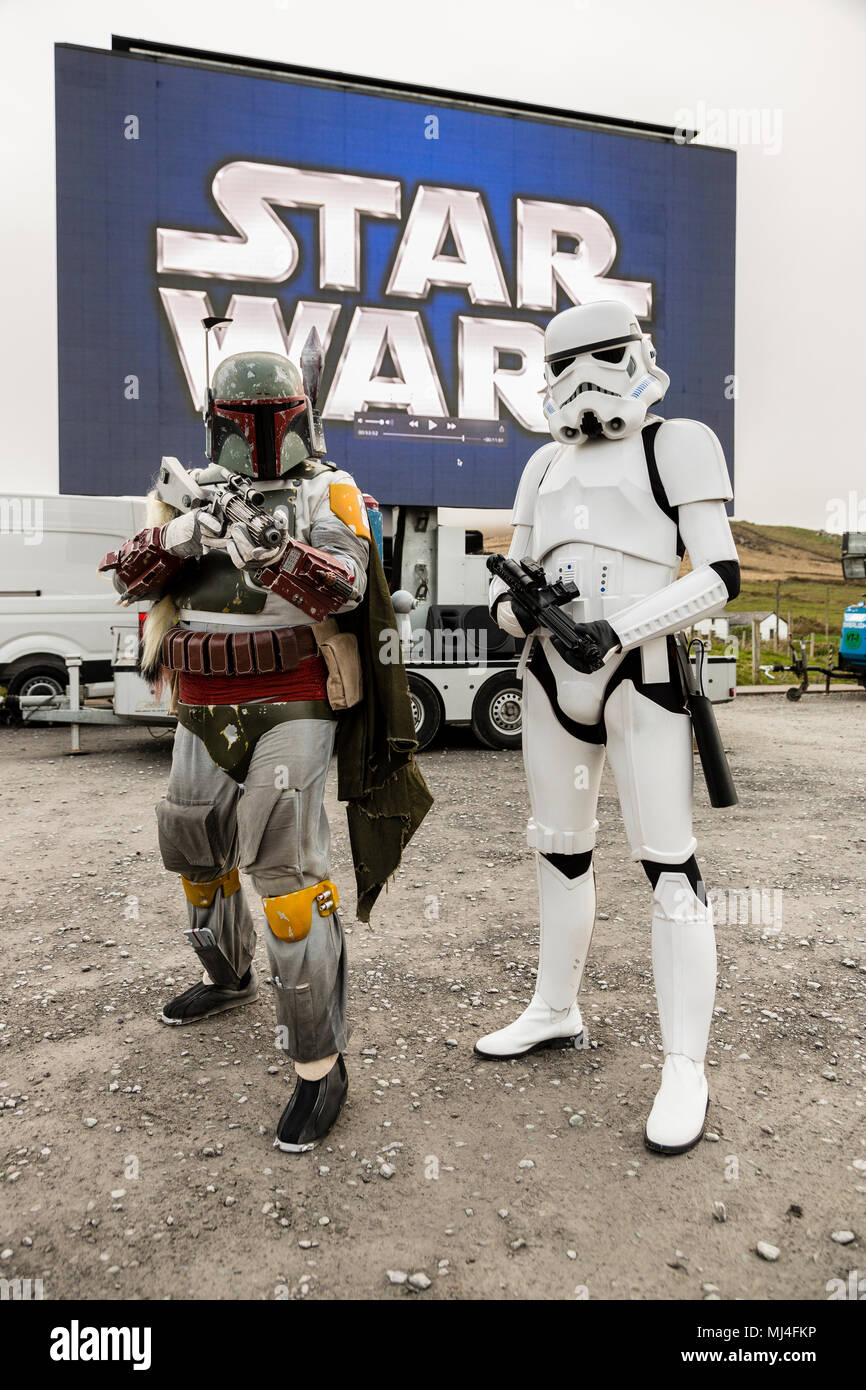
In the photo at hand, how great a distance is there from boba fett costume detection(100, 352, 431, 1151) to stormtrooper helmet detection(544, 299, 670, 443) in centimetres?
68

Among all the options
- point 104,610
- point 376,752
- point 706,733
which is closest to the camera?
point 706,733

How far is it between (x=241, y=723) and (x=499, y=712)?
612 cm

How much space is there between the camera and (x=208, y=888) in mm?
2951

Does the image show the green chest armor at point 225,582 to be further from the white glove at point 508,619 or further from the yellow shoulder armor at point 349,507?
the white glove at point 508,619

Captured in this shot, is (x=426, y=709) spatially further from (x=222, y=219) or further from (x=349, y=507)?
(x=222, y=219)

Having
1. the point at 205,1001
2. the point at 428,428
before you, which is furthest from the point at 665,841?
the point at 428,428

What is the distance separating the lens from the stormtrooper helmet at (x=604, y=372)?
8.13 feet

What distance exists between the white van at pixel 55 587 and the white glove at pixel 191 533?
787 centimetres

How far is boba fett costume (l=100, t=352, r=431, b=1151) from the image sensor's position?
7.77 feet

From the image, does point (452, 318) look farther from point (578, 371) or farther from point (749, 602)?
point (749, 602)

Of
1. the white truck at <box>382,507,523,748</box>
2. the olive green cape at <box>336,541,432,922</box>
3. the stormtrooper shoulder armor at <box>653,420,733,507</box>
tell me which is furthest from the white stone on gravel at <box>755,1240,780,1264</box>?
the white truck at <box>382,507,523,748</box>

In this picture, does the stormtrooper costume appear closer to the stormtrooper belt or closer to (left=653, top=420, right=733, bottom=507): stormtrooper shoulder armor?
(left=653, top=420, right=733, bottom=507): stormtrooper shoulder armor
